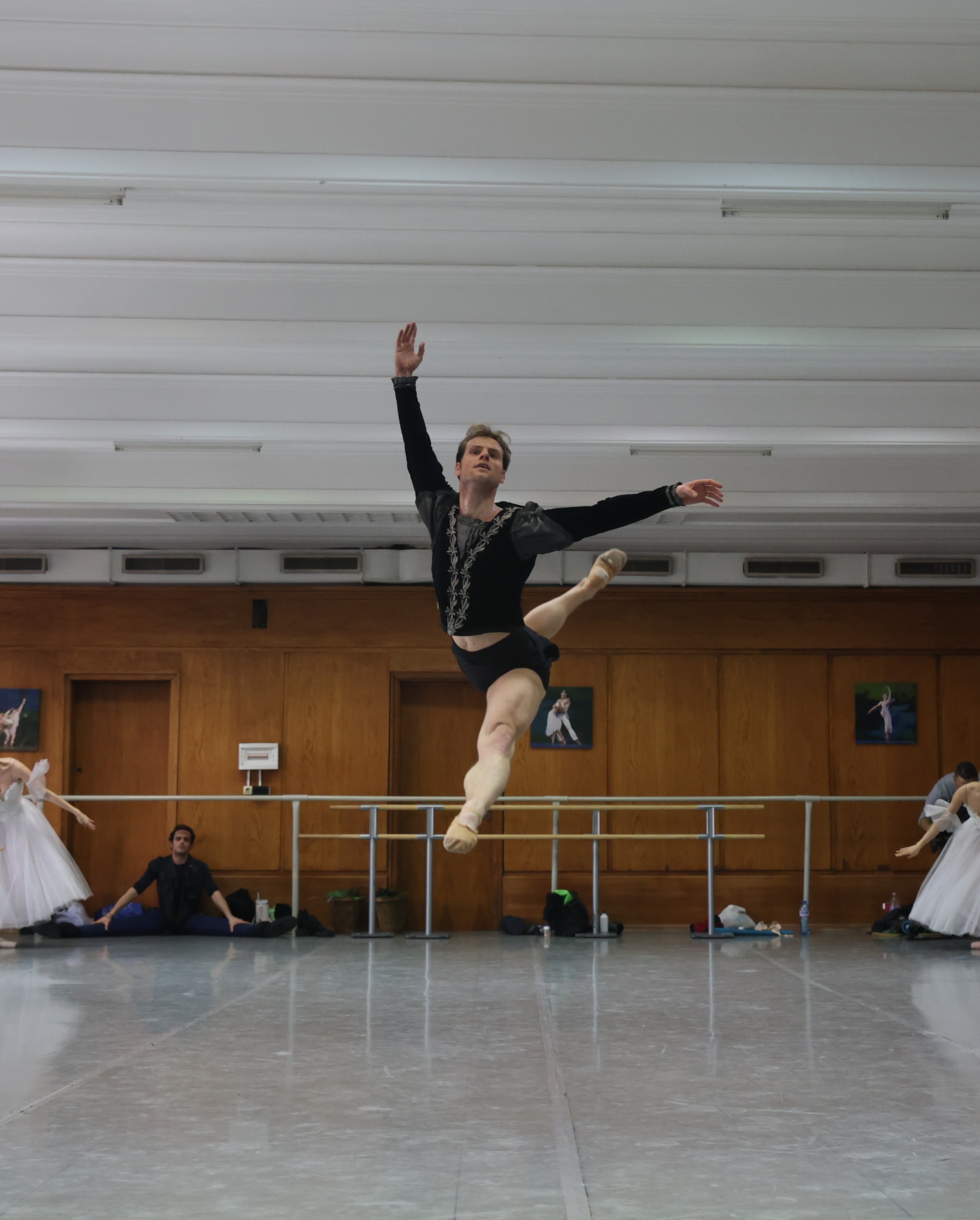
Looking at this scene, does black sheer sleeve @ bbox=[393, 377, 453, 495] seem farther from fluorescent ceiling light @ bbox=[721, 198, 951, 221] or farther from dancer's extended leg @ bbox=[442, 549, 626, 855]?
fluorescent ceiling light @ bbox=[721, 198, 951, 221]

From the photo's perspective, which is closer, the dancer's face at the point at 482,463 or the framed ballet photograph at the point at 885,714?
the dancer's face at the point at 482,463

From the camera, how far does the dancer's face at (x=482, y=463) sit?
392cm

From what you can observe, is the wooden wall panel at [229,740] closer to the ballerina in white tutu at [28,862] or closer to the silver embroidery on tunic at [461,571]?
the ballerina in white tutu at [28,862]

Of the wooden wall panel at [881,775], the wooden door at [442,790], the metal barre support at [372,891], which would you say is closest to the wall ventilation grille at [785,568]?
the wooden wall panel at [881,775]

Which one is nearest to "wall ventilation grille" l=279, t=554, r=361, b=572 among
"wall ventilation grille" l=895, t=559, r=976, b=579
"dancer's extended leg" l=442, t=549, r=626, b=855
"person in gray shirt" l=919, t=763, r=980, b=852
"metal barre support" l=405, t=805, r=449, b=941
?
"metal barre support" l=405, t=805, r=449, b=941

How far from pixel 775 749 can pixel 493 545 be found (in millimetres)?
9104

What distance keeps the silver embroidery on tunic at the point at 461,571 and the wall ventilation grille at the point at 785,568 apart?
29.2 feet

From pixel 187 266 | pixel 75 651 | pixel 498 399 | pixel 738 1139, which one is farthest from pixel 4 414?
pixel 738 1139

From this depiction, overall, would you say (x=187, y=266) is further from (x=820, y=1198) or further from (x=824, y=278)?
(x=820, y=1198)

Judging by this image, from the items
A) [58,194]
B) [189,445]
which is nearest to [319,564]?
[189,445]

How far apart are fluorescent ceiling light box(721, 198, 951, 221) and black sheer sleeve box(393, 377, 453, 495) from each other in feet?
6.94

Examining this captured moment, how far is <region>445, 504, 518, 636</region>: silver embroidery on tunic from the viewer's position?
392 centimetres

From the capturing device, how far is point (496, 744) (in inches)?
149

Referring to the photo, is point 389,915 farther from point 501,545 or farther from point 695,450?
point 501,545
